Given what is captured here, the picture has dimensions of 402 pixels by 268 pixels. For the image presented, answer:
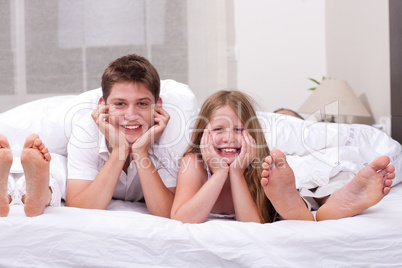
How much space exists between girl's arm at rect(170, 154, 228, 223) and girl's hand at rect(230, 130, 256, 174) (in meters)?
0.04

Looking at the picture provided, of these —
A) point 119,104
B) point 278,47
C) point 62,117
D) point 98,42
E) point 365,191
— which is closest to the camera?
point 365,191

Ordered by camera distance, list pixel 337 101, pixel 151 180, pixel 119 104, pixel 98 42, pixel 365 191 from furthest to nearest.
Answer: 1. pixel 98 42
2. pixel 337 101
3. pixel 119 104
4. pixel 151 180
5. pixel 365 191

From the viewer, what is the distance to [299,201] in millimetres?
1101

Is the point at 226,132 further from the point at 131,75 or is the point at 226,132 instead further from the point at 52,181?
the point at 52,181

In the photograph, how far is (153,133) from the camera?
1.40 metres

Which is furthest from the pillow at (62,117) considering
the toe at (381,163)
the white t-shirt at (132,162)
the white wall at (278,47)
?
the white wall at (278,47)

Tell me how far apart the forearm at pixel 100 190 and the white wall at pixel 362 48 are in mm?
1467

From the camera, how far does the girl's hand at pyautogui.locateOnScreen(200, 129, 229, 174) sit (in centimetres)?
123

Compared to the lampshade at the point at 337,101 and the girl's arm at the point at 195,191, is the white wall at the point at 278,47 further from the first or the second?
the girl's arm at the point at 195,191

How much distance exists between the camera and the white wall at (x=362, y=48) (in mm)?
2234

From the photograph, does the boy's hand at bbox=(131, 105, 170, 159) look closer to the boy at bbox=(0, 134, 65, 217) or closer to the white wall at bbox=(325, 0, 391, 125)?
the boy at bbox=(0, 134, 65, 217)

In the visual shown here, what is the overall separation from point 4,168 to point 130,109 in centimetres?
45

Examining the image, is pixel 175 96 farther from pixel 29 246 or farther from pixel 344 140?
pixel 29 246

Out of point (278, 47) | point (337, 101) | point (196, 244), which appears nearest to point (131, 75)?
point (196, 244)
